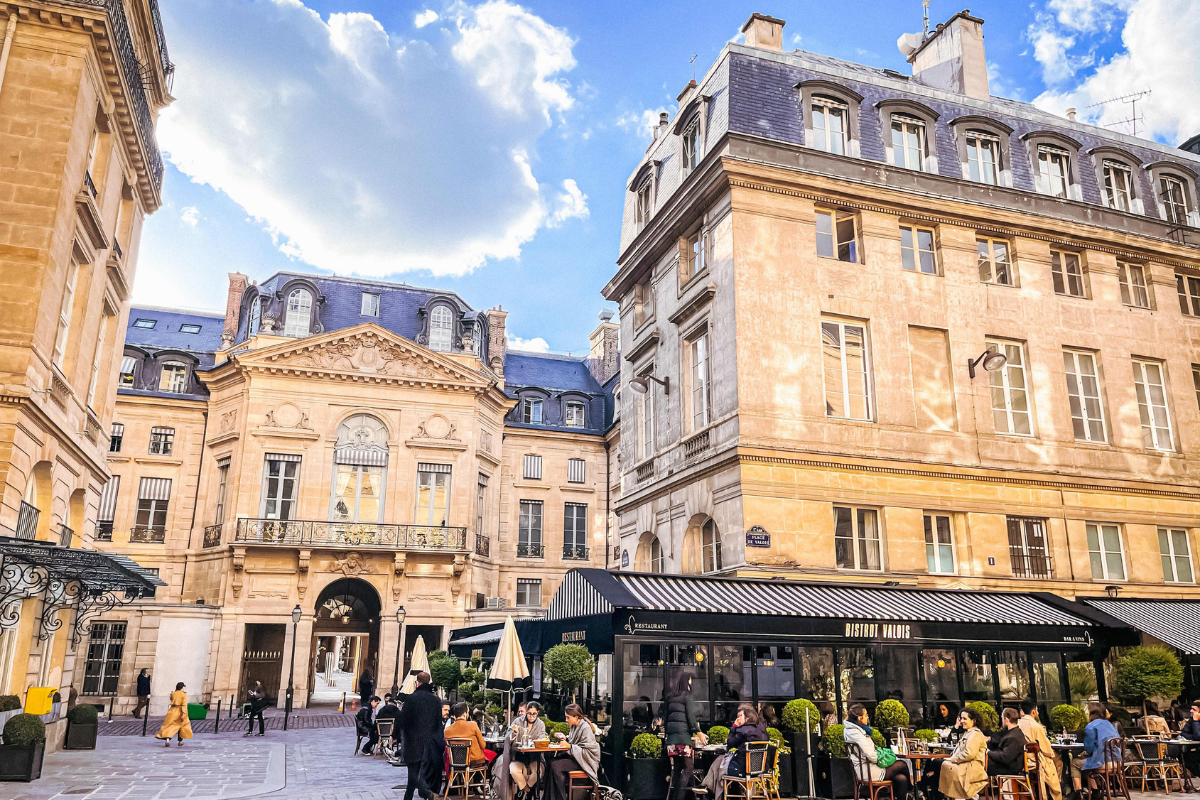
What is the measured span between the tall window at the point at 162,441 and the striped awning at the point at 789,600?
81.3 ft

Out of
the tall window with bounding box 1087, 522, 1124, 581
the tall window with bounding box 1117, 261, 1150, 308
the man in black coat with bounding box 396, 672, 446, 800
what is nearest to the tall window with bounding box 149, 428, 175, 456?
the man in black coat with bounding box 396, 672, 446, 800

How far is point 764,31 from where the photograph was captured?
2050cm

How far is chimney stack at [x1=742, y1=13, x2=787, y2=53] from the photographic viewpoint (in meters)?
20.4

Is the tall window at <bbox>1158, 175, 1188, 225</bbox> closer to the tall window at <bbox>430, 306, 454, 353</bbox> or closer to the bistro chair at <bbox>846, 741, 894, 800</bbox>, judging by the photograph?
the bistro chair at <bbox>846, 741, 894, 800</bbox>

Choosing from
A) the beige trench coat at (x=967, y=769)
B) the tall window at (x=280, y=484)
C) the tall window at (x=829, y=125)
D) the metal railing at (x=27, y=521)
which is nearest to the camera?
the beige trench coat at (x=967, y=769)

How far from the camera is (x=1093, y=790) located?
12.4 metres

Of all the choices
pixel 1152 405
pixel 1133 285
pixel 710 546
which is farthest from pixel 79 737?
pixel 1133 285

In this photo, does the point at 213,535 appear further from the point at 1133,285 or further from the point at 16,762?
the point at 1133,285

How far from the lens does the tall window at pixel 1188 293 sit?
21.1m

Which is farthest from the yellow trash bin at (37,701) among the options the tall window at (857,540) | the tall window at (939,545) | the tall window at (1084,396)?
the tall window at (1084,396)

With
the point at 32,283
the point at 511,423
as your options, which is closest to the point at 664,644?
the point at 32,283

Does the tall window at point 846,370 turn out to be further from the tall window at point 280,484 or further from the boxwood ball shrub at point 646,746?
the tall window at point 280,484

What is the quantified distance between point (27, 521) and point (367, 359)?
1966 centimetres

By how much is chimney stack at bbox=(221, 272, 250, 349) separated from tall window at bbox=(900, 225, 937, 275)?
89.2ft
